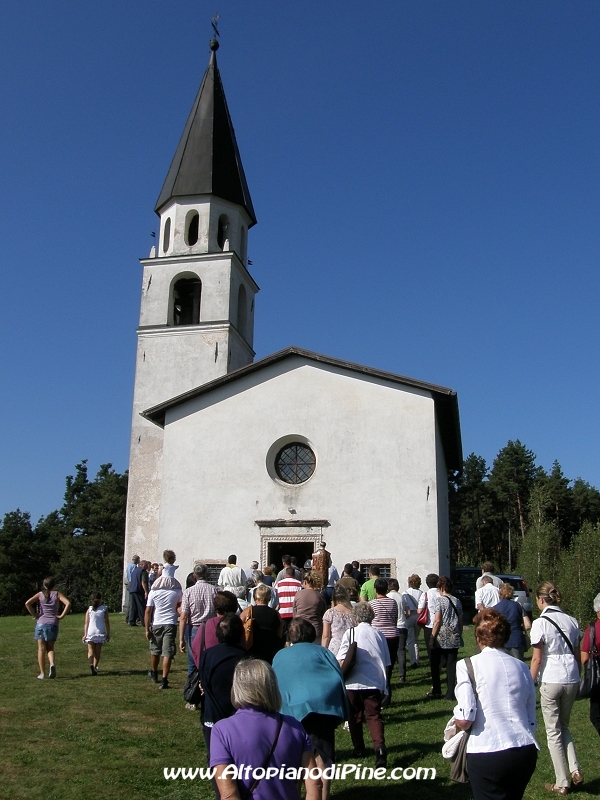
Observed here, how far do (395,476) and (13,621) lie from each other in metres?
11.2

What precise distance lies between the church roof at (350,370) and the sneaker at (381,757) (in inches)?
571

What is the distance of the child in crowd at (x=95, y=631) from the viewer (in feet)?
38.8

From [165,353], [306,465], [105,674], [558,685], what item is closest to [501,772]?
[558,685]

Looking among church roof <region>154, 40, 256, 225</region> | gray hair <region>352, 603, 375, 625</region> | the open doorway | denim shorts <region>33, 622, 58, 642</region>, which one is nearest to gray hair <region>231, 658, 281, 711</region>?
gray hair <region>352, 603, 375, 625</region>

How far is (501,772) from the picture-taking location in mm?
4285

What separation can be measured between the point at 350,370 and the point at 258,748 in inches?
733

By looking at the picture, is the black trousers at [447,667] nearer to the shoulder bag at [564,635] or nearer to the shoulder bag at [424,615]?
the shoulder bag at [424,615]

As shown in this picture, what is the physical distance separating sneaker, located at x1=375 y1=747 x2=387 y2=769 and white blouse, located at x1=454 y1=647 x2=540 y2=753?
286 centimetres

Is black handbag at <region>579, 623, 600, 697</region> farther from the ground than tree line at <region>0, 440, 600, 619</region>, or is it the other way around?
tree line at <region>0, 440, 600, 619</region>

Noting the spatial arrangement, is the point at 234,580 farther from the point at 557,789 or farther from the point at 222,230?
the point at 222,230

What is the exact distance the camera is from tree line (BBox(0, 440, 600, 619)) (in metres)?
54.1

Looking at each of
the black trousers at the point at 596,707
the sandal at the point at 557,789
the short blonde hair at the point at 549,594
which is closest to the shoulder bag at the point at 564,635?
the short blonde hair at the point at 549,594

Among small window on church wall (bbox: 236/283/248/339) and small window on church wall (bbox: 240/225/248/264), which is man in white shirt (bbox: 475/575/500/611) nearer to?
small window on church wall (bbox: 236/283/248/339)

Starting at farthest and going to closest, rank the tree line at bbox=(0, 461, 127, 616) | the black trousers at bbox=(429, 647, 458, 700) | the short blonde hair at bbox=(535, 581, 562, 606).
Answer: the tree line at bbox=(0, 461, 127, 616)
the black trousers at bbox=(429, 647, 458, 700)
the short blonde hair at bbox=(535, 581, 562, 606)
